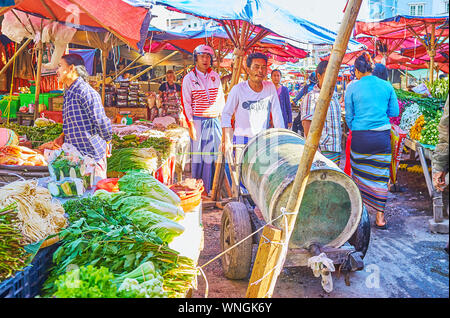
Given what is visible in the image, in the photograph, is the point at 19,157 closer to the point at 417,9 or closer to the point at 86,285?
the point at 86,285

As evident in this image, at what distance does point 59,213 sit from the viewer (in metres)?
2.52

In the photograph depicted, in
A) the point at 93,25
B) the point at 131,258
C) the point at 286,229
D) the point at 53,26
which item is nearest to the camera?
the point at 131,258

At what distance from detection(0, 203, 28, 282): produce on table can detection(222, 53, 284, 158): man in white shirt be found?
125 inches

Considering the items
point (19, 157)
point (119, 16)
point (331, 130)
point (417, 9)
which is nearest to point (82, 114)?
point (19, 157)

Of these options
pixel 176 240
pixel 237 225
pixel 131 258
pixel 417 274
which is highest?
pixel 131 258

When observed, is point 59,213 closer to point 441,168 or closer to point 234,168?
point 234,168

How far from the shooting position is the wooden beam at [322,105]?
7.06ft

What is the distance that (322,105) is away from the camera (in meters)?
2.25

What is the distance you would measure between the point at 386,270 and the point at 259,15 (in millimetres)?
3695

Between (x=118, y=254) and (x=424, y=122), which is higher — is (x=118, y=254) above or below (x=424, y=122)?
below

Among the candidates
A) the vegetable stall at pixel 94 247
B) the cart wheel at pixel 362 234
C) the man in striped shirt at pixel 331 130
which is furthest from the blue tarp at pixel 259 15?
the vegetable stall at pixel 94 247

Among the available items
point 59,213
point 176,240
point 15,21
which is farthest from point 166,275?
point 15,21
